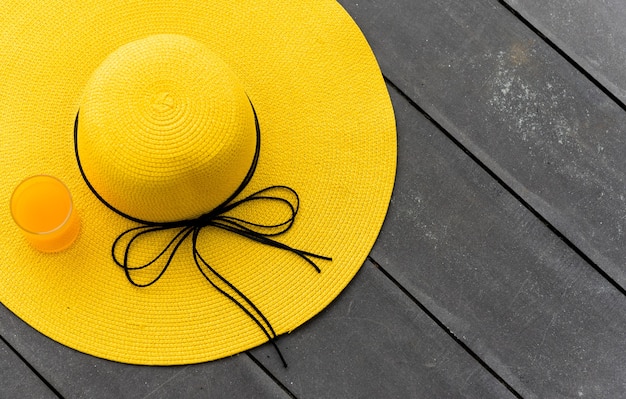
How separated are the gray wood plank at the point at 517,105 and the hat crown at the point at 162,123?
1.13 ft

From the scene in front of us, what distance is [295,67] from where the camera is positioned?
38.9 inches

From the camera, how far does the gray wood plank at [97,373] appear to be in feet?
3.08

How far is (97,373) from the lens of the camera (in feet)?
3.09

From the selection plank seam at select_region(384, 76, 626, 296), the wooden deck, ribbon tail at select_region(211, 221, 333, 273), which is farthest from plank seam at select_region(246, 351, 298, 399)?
plank seam at select_region(384, 76, 626, 296)

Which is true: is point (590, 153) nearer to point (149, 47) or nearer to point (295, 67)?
point (295, 67)

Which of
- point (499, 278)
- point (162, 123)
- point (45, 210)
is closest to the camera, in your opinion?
point (162, 123)

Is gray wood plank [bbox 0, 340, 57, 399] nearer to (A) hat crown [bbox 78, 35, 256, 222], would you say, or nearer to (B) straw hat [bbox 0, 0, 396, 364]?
(B) straw hat [bbox 0, 0, 396, 364]

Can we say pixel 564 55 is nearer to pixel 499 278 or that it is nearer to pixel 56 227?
pixel 499 278

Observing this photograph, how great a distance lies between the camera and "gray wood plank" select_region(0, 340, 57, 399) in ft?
3.11

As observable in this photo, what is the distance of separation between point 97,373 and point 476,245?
1.92 feet

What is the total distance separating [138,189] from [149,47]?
176 millimetres

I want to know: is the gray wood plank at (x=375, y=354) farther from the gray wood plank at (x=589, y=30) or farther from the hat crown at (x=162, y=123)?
the gray wood plank at (x=589, y=30)

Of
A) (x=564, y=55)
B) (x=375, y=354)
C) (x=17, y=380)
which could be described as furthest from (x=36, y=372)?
(x=564, y=55)

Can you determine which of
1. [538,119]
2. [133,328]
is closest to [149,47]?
[133,328]
